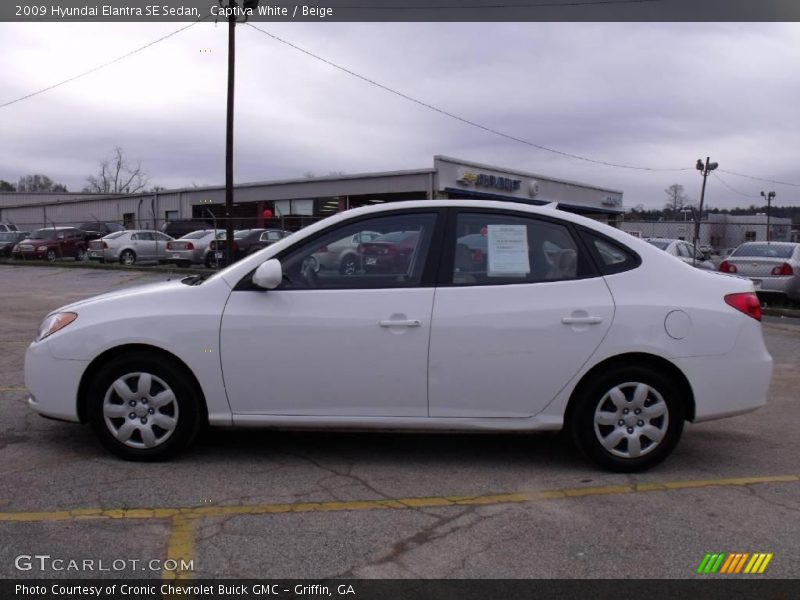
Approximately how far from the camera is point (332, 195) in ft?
135

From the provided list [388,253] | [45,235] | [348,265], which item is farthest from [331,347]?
[45,235]

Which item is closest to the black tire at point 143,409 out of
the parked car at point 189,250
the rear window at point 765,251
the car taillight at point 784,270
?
the car taillight at point 784,270

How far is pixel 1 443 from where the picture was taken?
5.09m

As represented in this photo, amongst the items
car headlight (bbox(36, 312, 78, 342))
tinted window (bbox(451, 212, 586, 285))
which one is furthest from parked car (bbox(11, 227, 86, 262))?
tinted window (bbox(451, 212, 586, 285))

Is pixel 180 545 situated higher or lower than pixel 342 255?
lower

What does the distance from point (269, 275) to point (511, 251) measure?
1.51 m

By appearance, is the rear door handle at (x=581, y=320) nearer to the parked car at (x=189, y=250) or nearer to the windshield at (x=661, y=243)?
the windshield at (x=661, y=243)

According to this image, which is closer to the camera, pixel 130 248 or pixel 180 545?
pixel 180 545

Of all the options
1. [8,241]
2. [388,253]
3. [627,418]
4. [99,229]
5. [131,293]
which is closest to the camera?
[627,418]

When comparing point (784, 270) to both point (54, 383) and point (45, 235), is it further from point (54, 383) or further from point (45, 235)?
point (45, 235)

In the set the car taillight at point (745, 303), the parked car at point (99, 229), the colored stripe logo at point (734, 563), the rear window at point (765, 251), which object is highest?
the parked car at point (99, 229)

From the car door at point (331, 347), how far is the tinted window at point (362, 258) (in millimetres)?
15

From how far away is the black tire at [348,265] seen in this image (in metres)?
4.64
